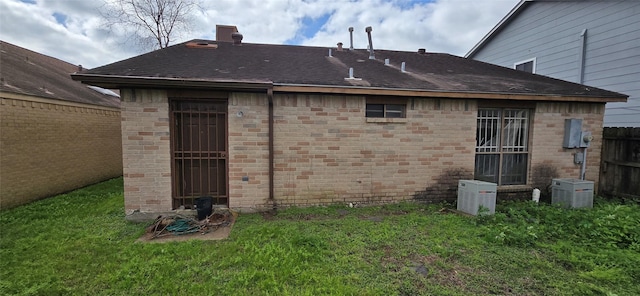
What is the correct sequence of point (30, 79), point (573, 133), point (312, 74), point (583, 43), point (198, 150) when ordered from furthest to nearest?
point (583, 43) → point (30, 79) → point (573, 133) → point (312, 74) → point (198, 150)

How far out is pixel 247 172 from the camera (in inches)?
199

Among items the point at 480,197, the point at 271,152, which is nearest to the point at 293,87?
the point at 271,152

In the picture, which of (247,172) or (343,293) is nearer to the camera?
(343,293)

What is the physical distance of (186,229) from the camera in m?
4.32

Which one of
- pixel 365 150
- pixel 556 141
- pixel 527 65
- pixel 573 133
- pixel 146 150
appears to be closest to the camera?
pixel 146 150

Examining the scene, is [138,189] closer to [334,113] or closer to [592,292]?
[334,113]

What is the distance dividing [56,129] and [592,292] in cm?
1073

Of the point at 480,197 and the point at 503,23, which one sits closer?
the point at 480,197

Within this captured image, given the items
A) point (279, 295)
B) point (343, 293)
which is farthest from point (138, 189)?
point (343, 293)

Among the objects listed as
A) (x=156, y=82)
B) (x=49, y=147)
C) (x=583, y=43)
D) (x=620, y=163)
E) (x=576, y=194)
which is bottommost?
(x=576, y=194)

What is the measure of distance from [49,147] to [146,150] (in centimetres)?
428

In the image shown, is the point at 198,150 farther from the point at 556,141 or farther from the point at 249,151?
the point at 556,141

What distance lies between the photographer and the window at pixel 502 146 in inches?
234

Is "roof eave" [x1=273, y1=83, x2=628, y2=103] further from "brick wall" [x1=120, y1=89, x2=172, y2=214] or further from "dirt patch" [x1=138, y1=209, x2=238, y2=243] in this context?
"dirt patch" [x1=138, y1=209, x2=238, y2=243]
